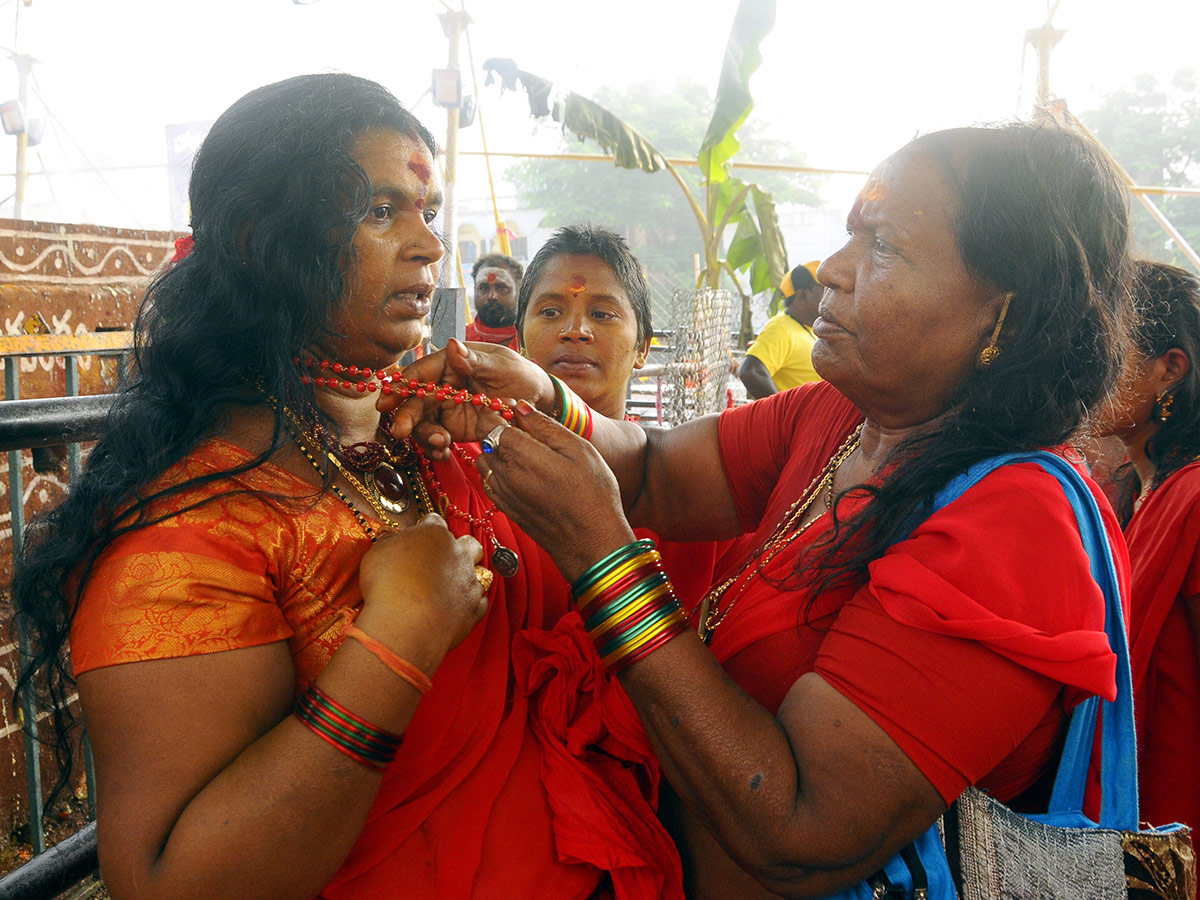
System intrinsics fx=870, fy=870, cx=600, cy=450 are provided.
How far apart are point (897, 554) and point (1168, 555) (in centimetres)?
136

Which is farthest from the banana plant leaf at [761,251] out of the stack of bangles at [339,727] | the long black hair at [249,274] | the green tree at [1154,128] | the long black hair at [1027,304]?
the green tree at [1154,128]

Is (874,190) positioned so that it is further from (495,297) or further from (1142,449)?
(495,297)

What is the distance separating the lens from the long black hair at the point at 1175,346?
258cm

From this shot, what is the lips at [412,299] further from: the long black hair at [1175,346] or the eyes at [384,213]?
the long black hair at [1175,346]

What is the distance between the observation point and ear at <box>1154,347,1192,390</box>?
8.57 feet

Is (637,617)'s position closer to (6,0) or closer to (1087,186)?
(1087,186)

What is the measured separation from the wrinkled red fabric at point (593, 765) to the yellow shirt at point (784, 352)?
4806 mm

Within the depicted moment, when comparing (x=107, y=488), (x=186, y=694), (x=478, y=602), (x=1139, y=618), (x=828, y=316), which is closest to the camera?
(x=186, y=694)

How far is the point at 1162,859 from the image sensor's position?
1.43 m

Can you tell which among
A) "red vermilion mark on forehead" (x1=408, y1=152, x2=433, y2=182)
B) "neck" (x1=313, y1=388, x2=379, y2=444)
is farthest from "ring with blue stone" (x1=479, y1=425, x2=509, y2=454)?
"red vermilion mark on forehead" (x1=408, y1=152, x2=433, y2=182)

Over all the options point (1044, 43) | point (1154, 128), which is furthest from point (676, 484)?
point (1154, 128)

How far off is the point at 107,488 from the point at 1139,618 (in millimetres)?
2509

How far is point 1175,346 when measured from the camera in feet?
8.59

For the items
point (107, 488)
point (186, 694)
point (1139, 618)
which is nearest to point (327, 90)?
point (107, 488)
